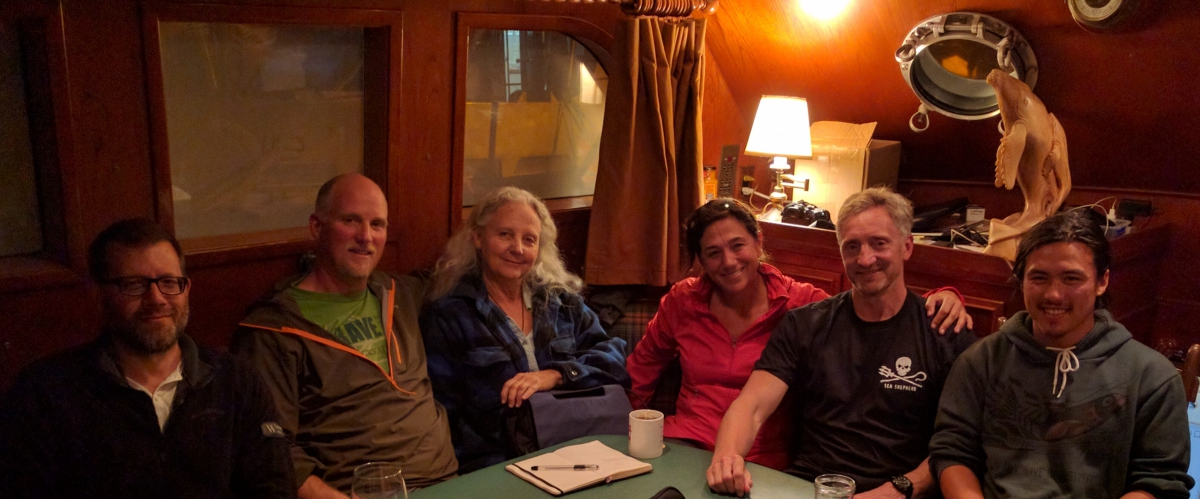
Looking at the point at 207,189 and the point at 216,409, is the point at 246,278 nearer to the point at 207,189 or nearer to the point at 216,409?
the point at 207,189

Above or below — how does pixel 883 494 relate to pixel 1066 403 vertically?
below

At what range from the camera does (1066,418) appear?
193 centimetres

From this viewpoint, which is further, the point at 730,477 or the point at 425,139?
the point at 425,139

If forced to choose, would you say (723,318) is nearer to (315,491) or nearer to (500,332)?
(500,332)

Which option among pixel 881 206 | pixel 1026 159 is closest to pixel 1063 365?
pixel 881 206

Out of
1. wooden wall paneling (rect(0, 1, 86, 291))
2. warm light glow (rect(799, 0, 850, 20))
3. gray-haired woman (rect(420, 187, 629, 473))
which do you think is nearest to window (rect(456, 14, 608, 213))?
gray-haired woman (rect(420, 187, 629, 473))

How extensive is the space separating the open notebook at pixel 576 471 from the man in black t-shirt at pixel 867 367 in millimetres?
331

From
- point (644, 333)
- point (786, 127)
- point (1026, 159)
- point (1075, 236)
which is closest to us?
point (1075, 236)

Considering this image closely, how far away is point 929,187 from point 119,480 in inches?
128

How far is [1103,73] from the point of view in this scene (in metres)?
3.09

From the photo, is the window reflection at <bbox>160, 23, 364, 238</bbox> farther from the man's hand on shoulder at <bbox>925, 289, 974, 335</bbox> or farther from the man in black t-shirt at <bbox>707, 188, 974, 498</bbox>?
the man's hand on shoulder at <bbox>925, 289, 974, 335</bbox>

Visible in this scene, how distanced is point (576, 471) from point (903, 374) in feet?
2.83

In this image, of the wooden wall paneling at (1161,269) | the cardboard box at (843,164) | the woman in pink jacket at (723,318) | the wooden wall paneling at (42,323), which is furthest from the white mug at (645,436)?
the wooden wall paneling at (1161,269)

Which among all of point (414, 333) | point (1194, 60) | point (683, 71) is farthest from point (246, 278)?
point (1194, 60)
